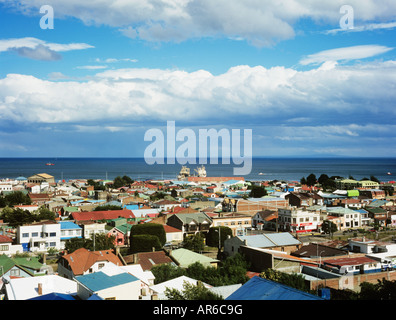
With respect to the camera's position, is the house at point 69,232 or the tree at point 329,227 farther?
the tree at point 329,227

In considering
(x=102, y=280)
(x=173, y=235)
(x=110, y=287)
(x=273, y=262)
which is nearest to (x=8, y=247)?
(x=173, y=235)

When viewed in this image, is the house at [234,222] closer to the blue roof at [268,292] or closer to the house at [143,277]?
the house at [143,277]

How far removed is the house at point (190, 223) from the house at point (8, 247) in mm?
8795

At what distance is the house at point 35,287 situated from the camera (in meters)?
9.91

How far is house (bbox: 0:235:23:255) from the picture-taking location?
1889 cm

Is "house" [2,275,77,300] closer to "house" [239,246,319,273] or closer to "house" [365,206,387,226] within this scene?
"house" [239,246,319,273]

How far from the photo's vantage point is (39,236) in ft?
67.8

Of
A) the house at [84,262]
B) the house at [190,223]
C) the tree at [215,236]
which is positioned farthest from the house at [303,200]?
the house at [84,262]

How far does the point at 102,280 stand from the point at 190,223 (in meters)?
13.7

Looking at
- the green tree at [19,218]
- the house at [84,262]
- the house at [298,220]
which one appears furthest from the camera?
the house at [298,220]

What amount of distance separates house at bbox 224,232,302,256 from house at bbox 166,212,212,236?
5.75 metres

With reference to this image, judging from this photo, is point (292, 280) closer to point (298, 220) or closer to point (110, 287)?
point (110, 287)

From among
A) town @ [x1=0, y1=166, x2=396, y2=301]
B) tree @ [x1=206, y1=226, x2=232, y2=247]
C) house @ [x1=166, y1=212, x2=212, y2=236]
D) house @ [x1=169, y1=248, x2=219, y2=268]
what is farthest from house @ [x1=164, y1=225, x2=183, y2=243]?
house @ [x1=169, y1=248, x2=219, y2=268]
